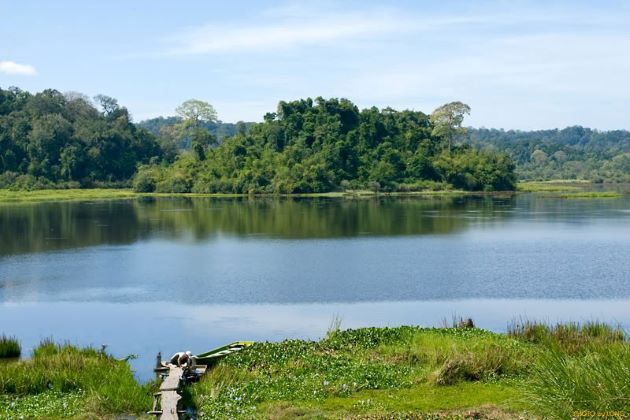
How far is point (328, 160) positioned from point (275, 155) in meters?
8.49

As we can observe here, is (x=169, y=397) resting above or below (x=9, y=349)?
above

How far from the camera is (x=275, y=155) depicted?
11719 cm

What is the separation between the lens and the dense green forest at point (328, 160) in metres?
114

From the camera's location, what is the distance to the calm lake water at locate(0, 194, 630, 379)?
947 inches

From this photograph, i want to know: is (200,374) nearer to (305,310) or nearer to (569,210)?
(305,310)

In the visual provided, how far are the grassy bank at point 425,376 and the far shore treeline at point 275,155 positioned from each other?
9451cm

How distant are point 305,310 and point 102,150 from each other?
104163 millimetres

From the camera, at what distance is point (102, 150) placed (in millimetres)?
123438

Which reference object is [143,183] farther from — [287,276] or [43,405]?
[43,405]

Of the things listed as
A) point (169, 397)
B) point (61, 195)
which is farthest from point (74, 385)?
point (61, 195)

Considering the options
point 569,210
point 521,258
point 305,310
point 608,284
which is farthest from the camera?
point 569,210

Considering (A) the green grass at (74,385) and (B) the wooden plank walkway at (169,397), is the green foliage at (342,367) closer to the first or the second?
(B) the wooden plank walkway at (169,397)

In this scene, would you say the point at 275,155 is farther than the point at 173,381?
Yes

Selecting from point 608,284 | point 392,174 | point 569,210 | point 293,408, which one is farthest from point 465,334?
point 392,174
